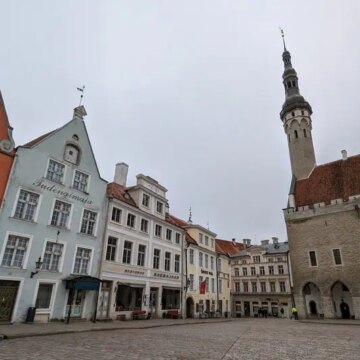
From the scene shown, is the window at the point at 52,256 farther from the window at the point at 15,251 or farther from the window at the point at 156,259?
the window at the point at 156,259

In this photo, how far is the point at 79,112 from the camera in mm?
24250

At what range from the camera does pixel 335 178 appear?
126ft

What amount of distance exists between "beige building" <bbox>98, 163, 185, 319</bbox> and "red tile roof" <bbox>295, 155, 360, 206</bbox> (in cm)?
1811

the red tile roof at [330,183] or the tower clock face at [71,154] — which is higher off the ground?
the red tile roof at [330,183]

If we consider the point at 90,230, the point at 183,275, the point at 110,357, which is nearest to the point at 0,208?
the point at 90,230

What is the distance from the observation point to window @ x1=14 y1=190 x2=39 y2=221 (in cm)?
1842

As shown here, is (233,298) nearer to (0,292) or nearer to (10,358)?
(0,292)

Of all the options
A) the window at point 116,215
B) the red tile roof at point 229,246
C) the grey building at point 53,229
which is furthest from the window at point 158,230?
the red tile roof at point 229,246

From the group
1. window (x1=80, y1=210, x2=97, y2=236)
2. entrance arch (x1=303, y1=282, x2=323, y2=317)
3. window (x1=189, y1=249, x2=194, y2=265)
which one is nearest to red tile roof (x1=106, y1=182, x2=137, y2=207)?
window (x1=80, y1=210, x2=97, y2=236)

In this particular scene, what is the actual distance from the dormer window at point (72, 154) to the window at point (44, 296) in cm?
902

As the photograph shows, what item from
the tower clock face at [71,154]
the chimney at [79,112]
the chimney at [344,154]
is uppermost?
the chimney at [344,154]

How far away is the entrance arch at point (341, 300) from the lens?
32594 mm

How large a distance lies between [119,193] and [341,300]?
27.7m

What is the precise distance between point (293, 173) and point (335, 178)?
6.42 m
